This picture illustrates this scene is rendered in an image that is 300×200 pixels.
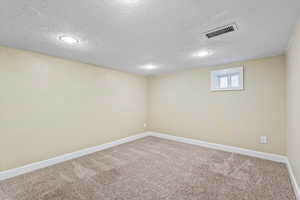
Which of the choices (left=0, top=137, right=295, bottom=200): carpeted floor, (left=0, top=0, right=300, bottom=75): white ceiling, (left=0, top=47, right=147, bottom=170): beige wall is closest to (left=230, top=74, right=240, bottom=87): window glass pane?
(left=0, top=0, right=300, bottom=75): white ceiling

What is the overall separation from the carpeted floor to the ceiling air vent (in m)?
2.25

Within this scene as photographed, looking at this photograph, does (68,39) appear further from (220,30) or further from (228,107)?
(228,107)

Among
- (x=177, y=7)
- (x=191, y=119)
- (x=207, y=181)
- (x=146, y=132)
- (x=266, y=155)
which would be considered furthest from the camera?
(x=146, y=132)

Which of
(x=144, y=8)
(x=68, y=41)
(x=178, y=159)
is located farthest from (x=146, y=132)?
(x=144, y=8)

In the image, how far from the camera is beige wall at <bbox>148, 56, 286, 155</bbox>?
2.77 metres

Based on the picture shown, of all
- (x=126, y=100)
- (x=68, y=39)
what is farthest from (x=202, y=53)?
(x=126, y=100)

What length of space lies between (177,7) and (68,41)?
177cm

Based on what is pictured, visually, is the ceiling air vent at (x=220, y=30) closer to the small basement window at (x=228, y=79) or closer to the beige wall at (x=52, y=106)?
the small basement window at (x=228, y=79)

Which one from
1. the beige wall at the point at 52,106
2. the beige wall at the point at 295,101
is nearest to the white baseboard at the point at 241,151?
the beige wall at the point at 295,101

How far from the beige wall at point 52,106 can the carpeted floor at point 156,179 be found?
0.47 metres

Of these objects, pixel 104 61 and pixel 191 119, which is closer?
pixel 104 61

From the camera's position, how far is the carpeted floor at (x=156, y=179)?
69.5 inches

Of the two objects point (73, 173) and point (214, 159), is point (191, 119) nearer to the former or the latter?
point (214, 159)

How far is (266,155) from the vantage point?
9.27 feet
